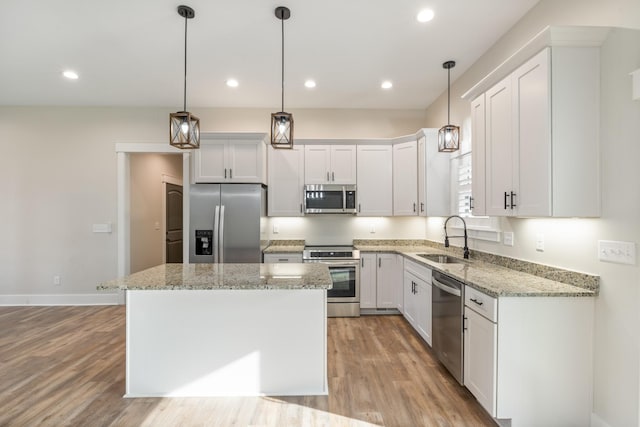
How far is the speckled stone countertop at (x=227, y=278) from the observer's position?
1.99 metres

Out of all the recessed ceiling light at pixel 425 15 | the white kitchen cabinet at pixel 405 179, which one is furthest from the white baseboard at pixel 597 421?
the recessed ceiling light at pixel 425 15

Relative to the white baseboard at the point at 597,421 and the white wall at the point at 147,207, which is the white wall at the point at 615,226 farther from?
the white wall at the point at 147,207

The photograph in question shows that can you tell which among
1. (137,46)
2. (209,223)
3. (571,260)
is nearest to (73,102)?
(137,46)

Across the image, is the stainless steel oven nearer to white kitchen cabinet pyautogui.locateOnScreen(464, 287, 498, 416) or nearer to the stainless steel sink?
the stainless steel sink

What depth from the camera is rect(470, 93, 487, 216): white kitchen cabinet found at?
2520 mm

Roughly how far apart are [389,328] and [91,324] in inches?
144

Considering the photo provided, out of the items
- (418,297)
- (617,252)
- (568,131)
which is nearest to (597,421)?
(617,252)

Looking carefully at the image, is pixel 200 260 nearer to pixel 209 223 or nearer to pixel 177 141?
pixel 209 223

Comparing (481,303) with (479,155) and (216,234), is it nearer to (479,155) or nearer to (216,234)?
(479,155)

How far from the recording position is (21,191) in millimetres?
4574

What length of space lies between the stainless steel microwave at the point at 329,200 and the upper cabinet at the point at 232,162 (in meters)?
0.73

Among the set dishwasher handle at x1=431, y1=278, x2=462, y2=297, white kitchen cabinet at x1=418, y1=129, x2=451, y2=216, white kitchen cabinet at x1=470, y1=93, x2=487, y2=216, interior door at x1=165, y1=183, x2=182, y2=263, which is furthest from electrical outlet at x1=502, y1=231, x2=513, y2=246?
interior door at x1=165, y1=183, x2=182, y2=263

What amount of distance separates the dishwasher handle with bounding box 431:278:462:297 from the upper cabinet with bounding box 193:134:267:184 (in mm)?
2503

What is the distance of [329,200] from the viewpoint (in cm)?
438
